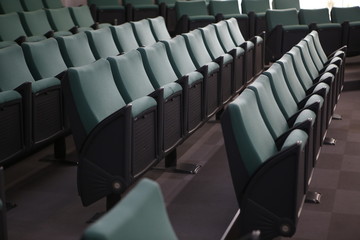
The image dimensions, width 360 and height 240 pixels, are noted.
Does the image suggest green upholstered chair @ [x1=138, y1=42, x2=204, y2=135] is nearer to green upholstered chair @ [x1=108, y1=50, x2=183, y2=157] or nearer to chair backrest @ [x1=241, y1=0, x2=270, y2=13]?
green upholstered chair @ [x1=108, y1=50, x2=183, y2=157]

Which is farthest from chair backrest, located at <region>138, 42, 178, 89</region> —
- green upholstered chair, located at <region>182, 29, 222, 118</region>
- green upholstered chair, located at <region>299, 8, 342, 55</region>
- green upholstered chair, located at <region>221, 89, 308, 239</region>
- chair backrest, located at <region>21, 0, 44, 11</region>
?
chair backrest, located at <region>21, 0, 44, 11</region>

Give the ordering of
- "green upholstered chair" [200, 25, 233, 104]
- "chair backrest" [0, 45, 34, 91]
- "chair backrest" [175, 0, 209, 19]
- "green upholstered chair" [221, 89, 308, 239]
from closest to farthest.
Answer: "green upholstered chair" [221, 89, 308, 239], "chair backrest" [0, 45, 34, 91], "green upholstered chair" [200, 25, 233, 104], "chair backrest" [175, 0, 209, 19]

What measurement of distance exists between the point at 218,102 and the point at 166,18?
1.92 metres

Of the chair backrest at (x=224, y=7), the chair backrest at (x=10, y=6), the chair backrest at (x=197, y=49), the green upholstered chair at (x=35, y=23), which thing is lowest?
the chair backrest at (x=224, y=7)

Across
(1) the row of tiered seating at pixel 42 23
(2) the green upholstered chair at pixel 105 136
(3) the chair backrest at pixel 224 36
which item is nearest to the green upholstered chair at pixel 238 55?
(3) the chair backrest at pixel 224 36

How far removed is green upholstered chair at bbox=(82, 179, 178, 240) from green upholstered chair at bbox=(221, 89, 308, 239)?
1.47ft

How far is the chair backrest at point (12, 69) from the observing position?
1477 millimetres

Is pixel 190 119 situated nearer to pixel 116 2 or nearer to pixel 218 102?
pixel 218 102

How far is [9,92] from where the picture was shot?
132cm

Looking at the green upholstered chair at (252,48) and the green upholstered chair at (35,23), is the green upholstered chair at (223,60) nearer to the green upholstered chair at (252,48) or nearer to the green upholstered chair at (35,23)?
the green upholstered chair at (252,48)

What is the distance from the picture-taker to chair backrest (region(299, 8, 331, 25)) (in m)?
3.33

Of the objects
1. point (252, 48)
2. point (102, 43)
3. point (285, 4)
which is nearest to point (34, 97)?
point (102, 43)

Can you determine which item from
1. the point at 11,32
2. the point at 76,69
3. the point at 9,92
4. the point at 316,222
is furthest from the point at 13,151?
the point at 11,32

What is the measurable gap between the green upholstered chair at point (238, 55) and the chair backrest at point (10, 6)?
1155 mm
